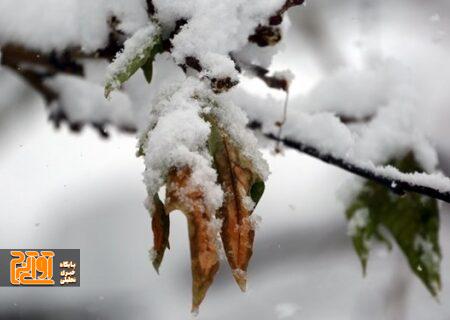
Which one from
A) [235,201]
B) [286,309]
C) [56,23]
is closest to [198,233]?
[235,201]

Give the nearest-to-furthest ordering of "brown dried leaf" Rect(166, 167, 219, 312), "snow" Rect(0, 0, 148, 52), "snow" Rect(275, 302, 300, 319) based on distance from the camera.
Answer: "brown dried leaf" Rect(166, 167, 219, 312)
"snow" Rect(0, 0, 148, 52)
"snow" Rect(275, 302, 300, 319)

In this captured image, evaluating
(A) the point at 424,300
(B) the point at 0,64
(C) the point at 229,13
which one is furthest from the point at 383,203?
(A) the point at 424,300

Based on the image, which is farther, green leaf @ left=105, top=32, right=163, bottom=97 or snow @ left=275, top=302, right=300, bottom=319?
snow @ left=275, top=302, right=300, bottom=319

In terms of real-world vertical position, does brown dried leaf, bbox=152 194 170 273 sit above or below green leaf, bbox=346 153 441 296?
above

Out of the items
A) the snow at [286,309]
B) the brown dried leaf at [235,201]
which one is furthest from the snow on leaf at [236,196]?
the snow at [286,309]

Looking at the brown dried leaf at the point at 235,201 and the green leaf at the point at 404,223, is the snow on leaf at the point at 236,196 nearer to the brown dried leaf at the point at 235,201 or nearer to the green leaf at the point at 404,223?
the brown dried leaf at the point at 235,201

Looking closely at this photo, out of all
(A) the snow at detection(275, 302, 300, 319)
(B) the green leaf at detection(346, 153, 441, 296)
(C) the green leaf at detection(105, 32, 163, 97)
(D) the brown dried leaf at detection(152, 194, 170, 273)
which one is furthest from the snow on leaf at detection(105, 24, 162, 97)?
(A) the snow at detection(275, 302, 300, 319)

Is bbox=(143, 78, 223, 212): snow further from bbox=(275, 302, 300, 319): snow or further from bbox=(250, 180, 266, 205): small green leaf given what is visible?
bbox=(275, 302, 300, 319): snow

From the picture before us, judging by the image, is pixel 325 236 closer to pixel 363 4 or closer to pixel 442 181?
pixel 363 4
